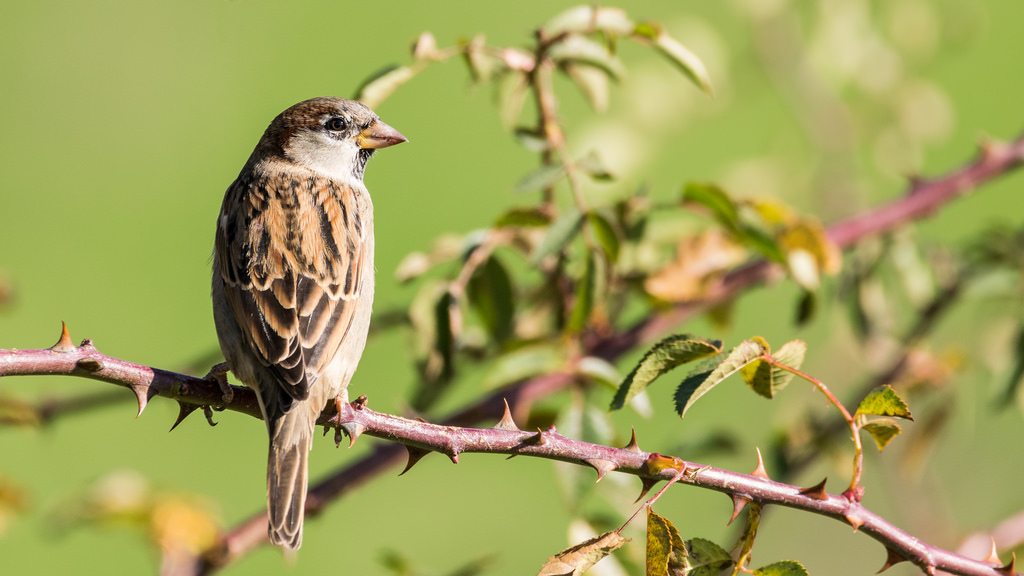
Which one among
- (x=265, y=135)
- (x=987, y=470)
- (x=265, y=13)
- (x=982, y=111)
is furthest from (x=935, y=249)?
(x=265, y=13)

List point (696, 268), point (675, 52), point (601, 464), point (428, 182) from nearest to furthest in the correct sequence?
point (601, 464) < point (675, 52) < point (696, 268) < point (428, 182)

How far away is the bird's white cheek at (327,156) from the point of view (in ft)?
11.6

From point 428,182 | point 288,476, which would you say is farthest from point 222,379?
point 428,182

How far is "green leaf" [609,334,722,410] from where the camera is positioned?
6.31ft

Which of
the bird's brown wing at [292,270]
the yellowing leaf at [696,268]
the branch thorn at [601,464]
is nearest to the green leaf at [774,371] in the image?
the branch thorn at [601,464]

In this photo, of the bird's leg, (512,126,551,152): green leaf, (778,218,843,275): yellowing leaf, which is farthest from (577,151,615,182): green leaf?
the bird's leg

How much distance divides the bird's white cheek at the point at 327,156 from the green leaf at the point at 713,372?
1.92 meters

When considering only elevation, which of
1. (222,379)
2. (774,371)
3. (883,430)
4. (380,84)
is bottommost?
(222,379)

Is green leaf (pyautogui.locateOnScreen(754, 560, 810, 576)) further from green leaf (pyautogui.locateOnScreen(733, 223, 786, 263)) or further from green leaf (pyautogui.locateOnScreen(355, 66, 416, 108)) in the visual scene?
green leaf (pyautogui.locateOnScreen(355, 66, 416, 108))

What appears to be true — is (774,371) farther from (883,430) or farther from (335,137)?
(335,137)

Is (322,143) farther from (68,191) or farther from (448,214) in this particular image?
(68,191)

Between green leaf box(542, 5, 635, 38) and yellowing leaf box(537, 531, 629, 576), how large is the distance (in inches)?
57.0

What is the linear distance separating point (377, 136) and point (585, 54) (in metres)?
0.92

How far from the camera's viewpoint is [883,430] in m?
2.02
